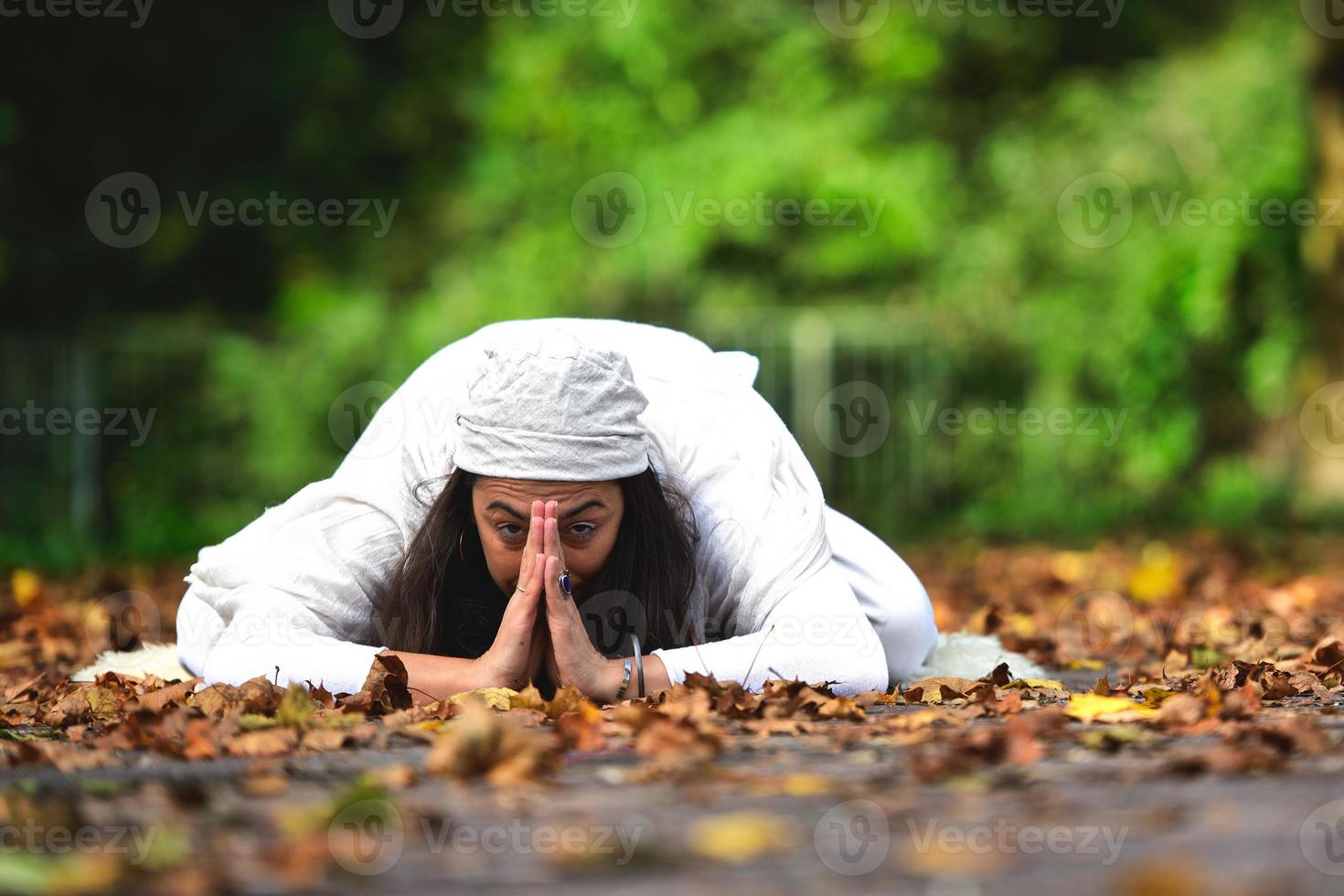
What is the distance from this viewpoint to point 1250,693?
3174 millimetres

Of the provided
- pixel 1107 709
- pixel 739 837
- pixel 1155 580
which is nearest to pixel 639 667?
pixel 1107 709

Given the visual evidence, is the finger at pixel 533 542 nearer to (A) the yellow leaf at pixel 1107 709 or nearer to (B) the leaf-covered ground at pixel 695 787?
(B) the leaf-covered ground at pixel 695 787

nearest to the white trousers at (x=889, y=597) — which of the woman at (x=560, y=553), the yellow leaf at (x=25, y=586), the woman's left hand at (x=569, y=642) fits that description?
the woman at (x=560, y=553)

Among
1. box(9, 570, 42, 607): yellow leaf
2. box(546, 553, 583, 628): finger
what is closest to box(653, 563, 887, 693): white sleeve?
box(546, 553, 583, 628): finger

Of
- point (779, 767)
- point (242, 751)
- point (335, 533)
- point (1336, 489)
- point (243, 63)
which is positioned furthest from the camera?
point (243, 63)

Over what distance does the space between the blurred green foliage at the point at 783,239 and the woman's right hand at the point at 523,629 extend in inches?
333

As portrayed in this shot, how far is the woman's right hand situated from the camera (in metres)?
3.22

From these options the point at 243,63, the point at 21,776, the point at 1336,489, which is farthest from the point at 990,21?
the point at 21,776

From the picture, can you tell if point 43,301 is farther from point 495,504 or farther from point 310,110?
point 495,504

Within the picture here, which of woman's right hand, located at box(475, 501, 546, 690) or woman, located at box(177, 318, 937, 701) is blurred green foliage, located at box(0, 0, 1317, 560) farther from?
woman's right hand, located at box(475, 501, 546, 690)

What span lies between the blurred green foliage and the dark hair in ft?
26.6

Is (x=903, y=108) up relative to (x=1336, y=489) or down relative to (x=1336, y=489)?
up

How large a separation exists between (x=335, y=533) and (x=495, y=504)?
0.52 metres

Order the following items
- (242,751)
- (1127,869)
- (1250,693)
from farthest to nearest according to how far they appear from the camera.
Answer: (1250,693) → (242,751) → (1127,869)
